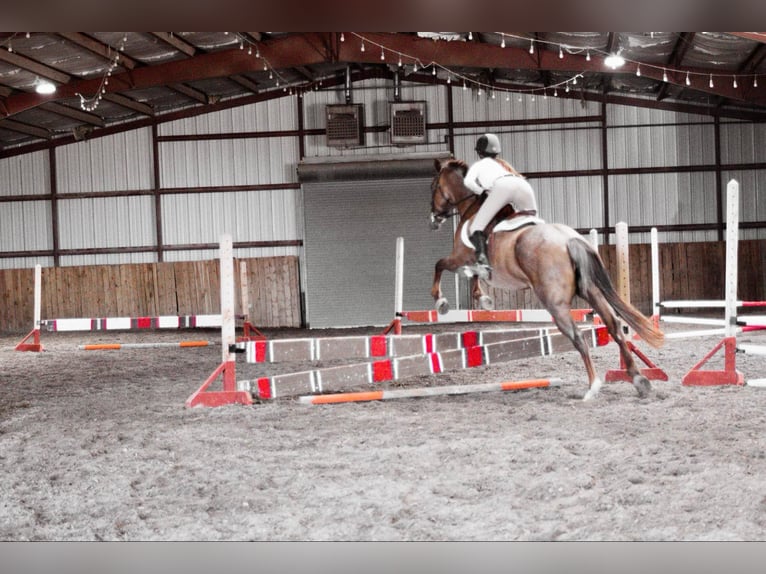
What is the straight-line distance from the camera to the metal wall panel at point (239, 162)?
48.5 ft

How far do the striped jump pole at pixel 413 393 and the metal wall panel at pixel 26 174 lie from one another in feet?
39.8

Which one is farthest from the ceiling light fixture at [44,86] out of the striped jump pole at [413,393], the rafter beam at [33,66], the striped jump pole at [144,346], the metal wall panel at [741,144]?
the metal wall panel at [741,144]

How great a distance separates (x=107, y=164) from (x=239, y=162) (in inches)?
110

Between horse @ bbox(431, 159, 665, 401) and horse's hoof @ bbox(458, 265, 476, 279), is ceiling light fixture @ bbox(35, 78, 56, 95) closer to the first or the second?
horse's hoof @ bbox(458, 265, 476, 279)

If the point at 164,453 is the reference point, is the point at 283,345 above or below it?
above

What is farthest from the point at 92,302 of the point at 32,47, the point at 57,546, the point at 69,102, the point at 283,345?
the point at 57,546

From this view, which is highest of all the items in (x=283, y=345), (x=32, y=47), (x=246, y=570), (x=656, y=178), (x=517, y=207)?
(x=32, y=47)

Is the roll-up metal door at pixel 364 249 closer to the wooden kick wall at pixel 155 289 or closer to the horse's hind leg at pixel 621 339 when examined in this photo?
the wooden kick wall at pixel 155 289

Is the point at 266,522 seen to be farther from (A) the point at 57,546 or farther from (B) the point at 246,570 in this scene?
(A) the point at 57,546

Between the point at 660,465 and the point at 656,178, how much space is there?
1247 cm

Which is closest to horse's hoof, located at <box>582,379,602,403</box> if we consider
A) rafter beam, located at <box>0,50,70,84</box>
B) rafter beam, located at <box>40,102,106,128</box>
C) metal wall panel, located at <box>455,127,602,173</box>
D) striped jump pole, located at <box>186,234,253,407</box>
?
striped jump pole, located at <box>186,234,253,407</box>

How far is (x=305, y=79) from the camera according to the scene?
14.8 metres

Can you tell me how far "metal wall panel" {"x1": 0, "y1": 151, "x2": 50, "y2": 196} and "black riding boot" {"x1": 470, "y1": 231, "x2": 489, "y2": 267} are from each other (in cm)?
1257

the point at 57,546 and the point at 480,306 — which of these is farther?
the point at 480,306
